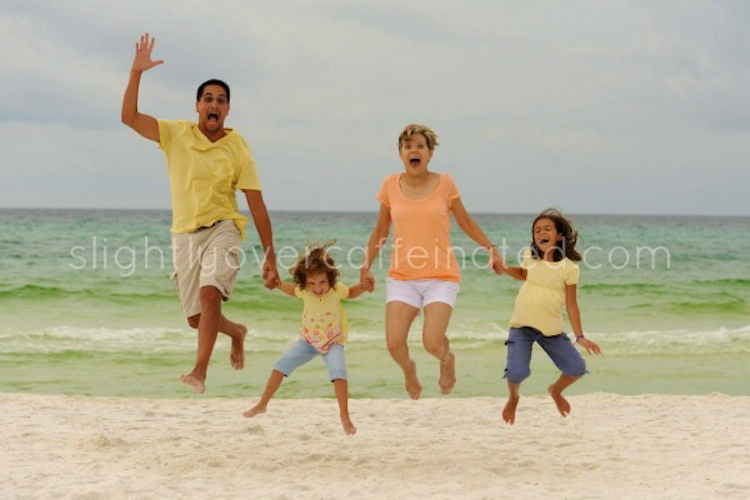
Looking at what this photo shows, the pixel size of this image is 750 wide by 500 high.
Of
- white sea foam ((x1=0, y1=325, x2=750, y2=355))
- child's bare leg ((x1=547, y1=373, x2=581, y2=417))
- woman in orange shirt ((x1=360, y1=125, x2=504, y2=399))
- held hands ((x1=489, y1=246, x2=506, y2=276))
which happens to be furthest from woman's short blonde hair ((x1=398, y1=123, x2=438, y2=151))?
white sea foam ((x1=0, y1=325, x2=750, y2=355))

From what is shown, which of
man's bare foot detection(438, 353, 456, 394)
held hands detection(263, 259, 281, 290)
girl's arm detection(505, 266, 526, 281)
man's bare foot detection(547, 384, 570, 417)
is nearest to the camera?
held hands detection(263, 259, 281, 290)

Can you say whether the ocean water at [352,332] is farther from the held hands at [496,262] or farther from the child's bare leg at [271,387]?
the held hands at [496,262]

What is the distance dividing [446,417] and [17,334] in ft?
32.9

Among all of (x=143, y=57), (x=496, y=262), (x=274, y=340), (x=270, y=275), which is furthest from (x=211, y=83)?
(x=274, y=340)

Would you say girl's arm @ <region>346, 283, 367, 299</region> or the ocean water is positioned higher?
girl's arm @ <region>346, 283, 367, 299</region>

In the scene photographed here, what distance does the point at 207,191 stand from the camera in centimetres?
667

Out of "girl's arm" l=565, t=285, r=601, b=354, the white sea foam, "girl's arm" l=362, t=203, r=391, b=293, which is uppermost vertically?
"girl's arm" l=362, t=203, r=391, b=293

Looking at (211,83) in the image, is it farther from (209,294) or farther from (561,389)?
(561,389)

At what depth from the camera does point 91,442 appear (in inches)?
291

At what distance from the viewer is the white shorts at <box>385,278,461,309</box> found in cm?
667

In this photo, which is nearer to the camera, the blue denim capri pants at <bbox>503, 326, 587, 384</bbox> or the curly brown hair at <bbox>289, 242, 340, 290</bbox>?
the curly brown hair at <bbox>289, 242, 340, 290</bbox>

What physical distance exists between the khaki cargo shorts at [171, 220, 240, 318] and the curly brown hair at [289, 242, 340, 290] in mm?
565

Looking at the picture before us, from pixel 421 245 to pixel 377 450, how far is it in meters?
1.87

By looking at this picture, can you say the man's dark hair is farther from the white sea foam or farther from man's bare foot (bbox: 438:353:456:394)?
the white sea foam
